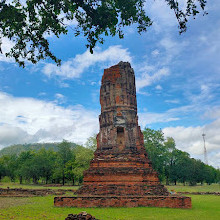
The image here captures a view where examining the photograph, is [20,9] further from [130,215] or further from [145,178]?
[145,178]

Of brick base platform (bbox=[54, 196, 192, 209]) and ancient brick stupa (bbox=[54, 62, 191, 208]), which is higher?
ancient brick stupa (bbox=[54, 62, 191, 208])

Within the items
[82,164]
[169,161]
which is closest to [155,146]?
[169,161]

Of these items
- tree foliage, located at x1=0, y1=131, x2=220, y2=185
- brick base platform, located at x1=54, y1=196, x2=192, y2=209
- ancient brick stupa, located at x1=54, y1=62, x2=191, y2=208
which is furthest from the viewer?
tree foliage, located at x1=0, y1=131, x2=220, y2=185

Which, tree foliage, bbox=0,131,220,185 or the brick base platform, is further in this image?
tree foliage, bbox=0,131,220,185

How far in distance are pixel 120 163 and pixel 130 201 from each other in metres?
3.22

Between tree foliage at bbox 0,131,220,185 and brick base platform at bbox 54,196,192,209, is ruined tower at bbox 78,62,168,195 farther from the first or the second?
tree foliage at bbox 0,131,220,185

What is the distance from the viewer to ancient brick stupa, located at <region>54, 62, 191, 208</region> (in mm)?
12336

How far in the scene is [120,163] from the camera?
49.6 feet

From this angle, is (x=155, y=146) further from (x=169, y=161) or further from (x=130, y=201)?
(x=130, y=201)

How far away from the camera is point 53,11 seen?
21.3ft

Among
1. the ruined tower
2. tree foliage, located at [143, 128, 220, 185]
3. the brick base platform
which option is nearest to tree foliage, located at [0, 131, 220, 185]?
tree foliage, located at [143, 128, 220, 185]

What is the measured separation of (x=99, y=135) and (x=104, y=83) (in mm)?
4274

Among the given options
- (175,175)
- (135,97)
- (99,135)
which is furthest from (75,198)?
(175,175)

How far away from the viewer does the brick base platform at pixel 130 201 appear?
1220 centimetres
